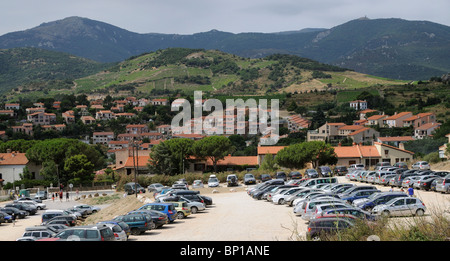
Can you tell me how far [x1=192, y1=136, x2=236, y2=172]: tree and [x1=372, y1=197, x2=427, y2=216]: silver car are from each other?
1759 inches

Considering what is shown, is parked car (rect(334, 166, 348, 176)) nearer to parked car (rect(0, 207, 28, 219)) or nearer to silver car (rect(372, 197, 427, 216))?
silver car (rect(372, 197, 427, 216))

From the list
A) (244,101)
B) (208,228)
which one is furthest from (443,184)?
(244,101)

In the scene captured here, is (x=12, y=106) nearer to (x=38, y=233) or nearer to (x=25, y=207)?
(x=25, y=207)

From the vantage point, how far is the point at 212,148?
6431cm

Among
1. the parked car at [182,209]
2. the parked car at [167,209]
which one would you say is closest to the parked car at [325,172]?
the parked car at [182,209]

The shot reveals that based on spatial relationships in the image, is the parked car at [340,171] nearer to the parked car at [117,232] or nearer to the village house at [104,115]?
the parked car at [117,232]

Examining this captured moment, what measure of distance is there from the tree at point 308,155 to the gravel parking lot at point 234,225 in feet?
84.2

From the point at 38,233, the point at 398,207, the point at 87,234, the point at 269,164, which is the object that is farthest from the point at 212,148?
the point at 87,234

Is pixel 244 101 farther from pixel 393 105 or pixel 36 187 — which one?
pixel 36 187

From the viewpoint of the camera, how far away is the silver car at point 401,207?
19.7 metres

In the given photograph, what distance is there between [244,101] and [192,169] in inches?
3466

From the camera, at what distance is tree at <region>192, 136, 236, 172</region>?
2518 inches
